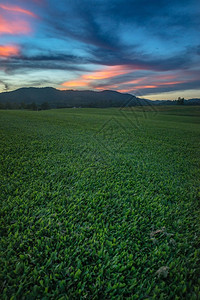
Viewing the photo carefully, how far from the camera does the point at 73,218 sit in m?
1.87

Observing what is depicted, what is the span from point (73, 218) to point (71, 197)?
0.40m

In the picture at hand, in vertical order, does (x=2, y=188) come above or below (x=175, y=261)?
above

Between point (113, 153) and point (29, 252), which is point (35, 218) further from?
point (113, 153)

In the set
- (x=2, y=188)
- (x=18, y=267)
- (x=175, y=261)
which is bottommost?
(x=175, y=261)

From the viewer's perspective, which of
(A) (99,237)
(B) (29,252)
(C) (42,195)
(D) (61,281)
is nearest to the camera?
(D) (61,281)

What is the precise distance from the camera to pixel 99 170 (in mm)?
3232

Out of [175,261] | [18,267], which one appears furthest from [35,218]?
[175,261]

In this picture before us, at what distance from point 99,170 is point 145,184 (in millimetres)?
952

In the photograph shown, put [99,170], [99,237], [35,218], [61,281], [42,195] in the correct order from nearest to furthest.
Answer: [61,281] < [99,237] < [35,218] < [42,195] < [99,170]

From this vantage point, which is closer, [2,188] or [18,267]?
[18,267]

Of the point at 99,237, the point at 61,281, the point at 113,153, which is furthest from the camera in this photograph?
the point at 113,153

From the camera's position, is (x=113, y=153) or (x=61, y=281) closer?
(x=61, y=281)

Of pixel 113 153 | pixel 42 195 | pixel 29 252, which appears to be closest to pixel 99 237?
pixel 29 252

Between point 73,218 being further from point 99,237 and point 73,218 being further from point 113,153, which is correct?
point 113,153
